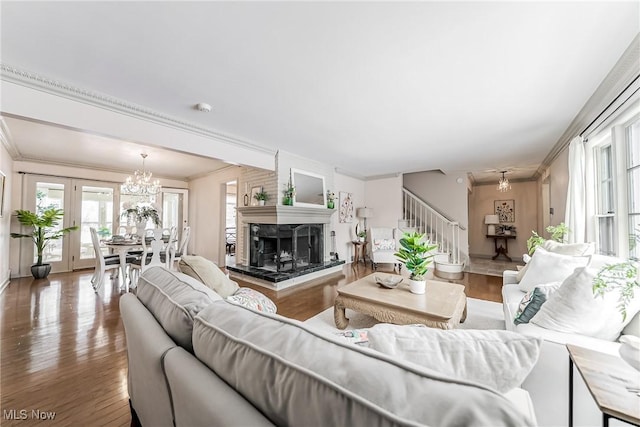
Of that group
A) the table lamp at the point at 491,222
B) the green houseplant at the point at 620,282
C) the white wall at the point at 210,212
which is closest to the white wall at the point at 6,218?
the white wall at the point at 210,212

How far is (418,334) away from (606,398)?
66 cm

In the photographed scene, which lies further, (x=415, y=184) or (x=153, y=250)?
(x=415, y=184)

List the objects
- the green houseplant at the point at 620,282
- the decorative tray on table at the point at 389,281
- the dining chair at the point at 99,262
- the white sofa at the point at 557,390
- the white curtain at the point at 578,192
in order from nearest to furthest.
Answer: the white sofa at the point at 557,390, the green houseplant at the point at 620,282, the decorative tray on table at the point at 389,281, the white curtain at the point at 578,192, the dining chair at the point at 99,262

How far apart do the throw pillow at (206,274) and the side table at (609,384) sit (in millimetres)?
1985

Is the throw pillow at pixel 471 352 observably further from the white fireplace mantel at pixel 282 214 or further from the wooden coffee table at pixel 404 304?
the white fireplace mantel at pixel 282 214

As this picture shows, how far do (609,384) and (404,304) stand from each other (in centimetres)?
129

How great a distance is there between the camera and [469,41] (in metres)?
1.63

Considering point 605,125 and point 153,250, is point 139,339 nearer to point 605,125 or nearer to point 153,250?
point 153,250

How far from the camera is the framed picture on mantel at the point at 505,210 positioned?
6789mm

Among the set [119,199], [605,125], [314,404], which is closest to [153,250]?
[119,199]

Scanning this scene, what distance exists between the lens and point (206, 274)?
1.91 metres

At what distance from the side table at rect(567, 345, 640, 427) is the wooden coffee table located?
90cm

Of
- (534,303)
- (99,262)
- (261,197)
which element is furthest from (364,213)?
(99,262)

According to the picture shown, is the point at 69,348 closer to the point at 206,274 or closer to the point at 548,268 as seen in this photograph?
the point at 206,274
